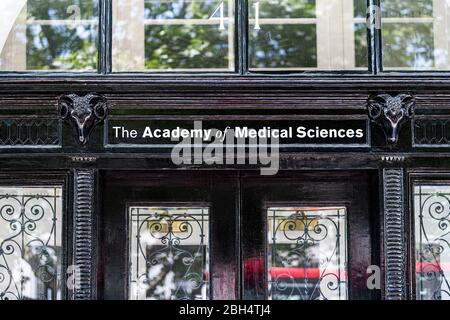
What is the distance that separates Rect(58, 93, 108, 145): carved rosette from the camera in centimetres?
671

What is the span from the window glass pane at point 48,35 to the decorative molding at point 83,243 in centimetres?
121

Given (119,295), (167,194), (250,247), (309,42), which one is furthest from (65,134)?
(309,42)

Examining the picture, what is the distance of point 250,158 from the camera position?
22.4 feet

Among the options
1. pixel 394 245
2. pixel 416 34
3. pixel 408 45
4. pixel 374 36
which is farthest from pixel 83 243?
pixel 416 34

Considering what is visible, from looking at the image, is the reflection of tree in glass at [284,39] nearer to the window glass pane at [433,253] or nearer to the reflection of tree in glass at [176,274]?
the window glass pane at [433,253]

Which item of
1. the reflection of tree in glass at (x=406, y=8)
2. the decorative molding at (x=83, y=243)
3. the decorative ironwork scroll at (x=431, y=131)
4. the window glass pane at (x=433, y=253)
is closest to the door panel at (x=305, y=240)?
the window glass pane at (x=433, y=253)

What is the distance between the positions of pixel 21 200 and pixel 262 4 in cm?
286

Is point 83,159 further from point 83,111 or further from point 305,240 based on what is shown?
point 305,240

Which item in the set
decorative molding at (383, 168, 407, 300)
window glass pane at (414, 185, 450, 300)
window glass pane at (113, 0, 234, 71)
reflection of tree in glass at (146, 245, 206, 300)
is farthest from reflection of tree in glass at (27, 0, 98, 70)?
window glass pane at (414, 185, 450, 300)

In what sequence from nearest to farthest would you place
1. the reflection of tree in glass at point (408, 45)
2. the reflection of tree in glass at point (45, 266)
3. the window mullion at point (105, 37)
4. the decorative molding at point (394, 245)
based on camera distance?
the decorative molding at point (394, 245), the reflection of tree in glass at point (45, 266), the window mullion at point (105, 37), the reflection of tree in glass at point (408, 45)

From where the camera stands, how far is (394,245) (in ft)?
21.9

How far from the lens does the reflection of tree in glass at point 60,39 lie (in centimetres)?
700

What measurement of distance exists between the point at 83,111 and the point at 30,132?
541 mm

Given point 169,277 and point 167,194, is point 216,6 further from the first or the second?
point 169,277
